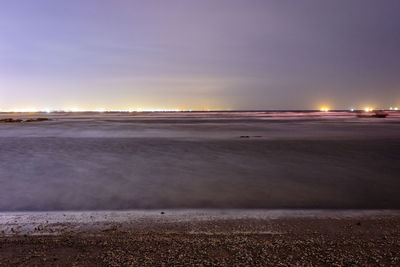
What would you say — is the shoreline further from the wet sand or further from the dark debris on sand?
the dark debris on sand

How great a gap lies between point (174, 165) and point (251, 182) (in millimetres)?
4201

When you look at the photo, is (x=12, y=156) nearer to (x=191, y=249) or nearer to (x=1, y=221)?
(x=1, y=221)

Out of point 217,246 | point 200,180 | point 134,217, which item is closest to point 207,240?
point 217,246

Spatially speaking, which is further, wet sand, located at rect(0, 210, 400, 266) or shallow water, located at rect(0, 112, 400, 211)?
shallow water, located at rect(0, 112, 400, 211)

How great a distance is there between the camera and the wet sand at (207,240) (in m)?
3.52

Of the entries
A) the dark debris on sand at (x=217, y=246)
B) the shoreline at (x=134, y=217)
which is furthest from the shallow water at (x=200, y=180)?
the dark debris on sand at (x=217, y=246)

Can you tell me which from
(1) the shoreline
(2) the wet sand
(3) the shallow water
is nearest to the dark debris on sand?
(2) the wet sand

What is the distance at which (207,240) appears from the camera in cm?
412

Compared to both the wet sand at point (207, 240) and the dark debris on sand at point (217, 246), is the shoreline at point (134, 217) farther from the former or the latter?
the dark debris on sand at point (217, 246)

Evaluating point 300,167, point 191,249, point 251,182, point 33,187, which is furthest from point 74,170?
point 300,167

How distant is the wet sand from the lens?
352cm

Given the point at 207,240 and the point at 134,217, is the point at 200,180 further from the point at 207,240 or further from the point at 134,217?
the point at 207,240

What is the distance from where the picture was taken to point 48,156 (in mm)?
14312

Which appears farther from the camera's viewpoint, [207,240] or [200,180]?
[200,180]
